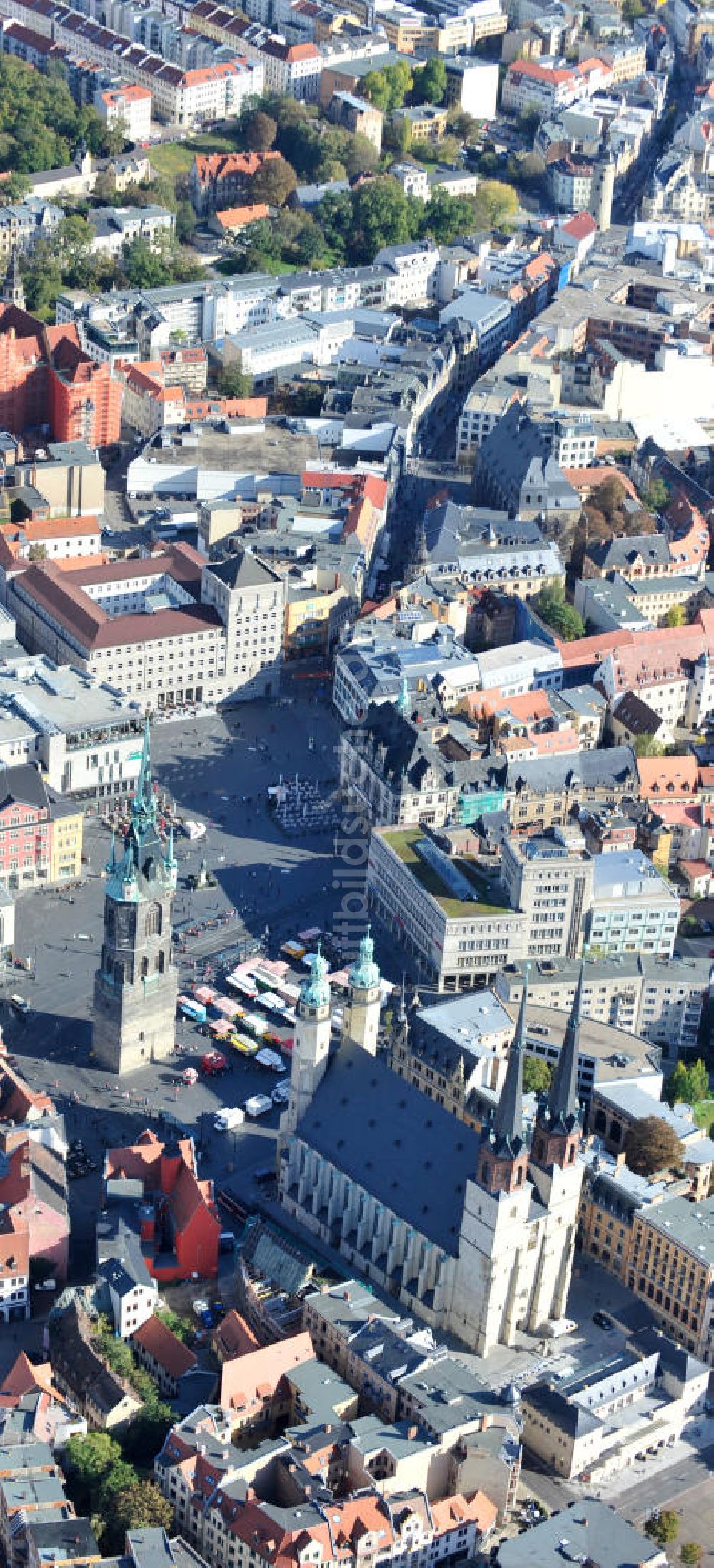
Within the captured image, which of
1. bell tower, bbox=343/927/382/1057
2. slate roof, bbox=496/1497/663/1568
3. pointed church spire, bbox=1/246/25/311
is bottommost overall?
slate roof, bbox=496/1497/663/1568

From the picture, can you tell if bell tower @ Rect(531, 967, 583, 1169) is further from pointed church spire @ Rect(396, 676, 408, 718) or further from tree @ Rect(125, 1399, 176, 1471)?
pointed church spire @ Rect(396, 676, 408, 718)

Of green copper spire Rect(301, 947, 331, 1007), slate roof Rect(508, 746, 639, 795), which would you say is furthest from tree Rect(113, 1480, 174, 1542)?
slate roof Rect(508, 746, 639, 795)

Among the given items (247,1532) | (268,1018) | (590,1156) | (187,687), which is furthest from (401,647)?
(247,1532)

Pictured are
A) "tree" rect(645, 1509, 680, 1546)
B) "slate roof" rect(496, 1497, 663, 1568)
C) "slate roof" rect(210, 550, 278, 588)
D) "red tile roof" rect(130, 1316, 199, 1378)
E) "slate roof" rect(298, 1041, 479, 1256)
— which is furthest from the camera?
"slate roof" rect(210, 550, 278, 588)

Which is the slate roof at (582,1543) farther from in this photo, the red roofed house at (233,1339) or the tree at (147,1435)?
the tree at (147,1435)

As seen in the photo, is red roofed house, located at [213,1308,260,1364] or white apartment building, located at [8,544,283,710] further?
white apartment building, located at [8,544,283,710]

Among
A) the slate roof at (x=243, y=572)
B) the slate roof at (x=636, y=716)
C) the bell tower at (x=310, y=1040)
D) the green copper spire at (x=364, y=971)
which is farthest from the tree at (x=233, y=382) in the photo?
the bell tower at (x=310, y=1040)

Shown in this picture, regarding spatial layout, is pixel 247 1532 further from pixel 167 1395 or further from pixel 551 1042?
pixel 551 1042
